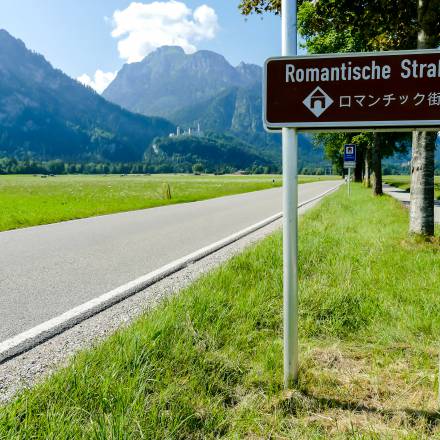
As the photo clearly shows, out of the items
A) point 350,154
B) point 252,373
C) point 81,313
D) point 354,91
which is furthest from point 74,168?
point 354,91

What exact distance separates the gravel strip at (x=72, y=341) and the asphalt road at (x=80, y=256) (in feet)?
1.47

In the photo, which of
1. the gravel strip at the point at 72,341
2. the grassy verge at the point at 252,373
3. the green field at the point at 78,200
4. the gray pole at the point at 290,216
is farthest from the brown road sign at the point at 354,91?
the green field at the point at 78,200

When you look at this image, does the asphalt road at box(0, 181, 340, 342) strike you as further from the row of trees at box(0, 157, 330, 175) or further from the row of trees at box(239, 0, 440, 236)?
the row of trees at box(0, 157, 330, 175)

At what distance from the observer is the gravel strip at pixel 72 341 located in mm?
2732

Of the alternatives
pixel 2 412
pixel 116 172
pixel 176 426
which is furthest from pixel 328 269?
pixel 116 172

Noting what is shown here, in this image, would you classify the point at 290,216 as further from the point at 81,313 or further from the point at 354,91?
the point at 81,313

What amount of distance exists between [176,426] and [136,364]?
0.64 meters

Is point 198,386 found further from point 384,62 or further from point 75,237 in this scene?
point 75,237

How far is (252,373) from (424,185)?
5.91 meters

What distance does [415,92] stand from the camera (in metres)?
2.28

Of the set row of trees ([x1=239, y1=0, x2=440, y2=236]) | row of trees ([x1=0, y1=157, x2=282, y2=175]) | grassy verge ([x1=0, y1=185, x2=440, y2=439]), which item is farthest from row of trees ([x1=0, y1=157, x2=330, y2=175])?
grassy verge ([x1=0, y1=185, x2=440, y2=439])

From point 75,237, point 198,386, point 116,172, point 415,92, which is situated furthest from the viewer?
point 116,172

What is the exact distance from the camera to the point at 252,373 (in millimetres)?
2697

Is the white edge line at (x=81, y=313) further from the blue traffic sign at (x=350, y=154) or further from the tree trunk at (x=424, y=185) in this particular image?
the blue traffic sign at (x=350, y=154)
